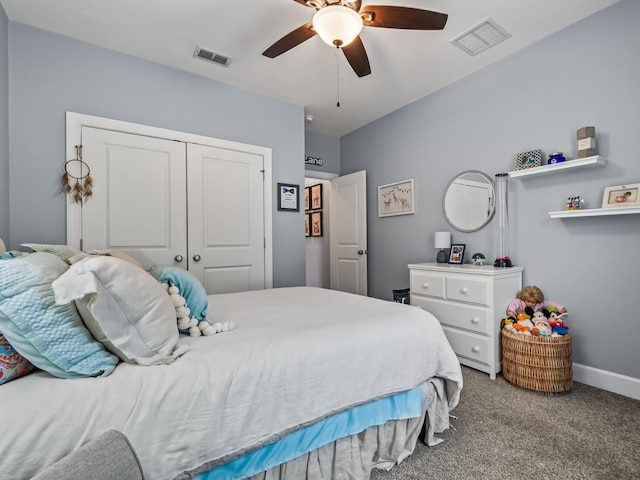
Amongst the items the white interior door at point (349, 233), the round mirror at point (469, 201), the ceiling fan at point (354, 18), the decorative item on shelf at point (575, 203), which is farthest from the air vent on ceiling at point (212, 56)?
the decorative item on shelf at point (575, 203)

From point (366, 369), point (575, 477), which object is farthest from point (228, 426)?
point (575, 477)

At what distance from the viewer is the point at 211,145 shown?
314cm

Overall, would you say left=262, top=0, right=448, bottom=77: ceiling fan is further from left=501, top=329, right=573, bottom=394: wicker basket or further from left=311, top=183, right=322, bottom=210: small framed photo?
left=311, top=183, right=322, bottom=210: small framed photo

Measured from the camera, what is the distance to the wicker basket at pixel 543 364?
7.13 feet

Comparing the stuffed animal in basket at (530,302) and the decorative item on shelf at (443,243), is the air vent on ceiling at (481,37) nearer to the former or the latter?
the decorative item on shelf at (443,243)

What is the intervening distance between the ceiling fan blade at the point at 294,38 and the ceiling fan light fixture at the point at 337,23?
0.14 m

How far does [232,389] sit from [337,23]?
187 centimetres

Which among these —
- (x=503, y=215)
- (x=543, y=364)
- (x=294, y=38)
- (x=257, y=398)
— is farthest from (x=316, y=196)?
(x=257, y=398)

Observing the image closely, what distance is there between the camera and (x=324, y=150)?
4.72 m

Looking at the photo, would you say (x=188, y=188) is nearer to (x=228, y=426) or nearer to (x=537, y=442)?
(x=228, y=426)

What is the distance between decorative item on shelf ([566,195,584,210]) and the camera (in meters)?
2.34

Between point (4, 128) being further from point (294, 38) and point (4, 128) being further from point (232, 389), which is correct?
point (232, 389)

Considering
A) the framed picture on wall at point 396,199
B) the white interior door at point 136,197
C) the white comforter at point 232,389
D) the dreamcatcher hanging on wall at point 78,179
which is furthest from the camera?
the framed picture on wall at point 396,199

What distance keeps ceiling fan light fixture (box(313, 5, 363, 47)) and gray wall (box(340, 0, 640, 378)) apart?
1778 mm
